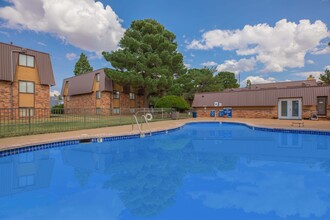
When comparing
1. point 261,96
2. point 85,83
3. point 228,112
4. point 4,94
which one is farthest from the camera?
point 85,83

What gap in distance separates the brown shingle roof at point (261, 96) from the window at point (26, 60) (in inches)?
683

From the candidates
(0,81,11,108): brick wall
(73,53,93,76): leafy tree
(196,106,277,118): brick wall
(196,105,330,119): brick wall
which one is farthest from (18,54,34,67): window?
(73,53,93,76): leafy tree

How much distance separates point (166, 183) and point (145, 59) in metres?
19.3

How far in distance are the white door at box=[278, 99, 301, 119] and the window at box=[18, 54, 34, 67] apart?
2336 cm

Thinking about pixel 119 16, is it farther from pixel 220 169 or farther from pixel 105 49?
pixel 220 169

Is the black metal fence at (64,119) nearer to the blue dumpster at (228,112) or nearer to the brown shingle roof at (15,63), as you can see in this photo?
the brown shingle roof at (15,63)

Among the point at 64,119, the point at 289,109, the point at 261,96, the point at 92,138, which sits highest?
the point at 261,96

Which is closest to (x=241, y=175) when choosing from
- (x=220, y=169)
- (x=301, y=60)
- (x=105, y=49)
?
(x=220, y=169)

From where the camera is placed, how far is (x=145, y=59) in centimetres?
2258

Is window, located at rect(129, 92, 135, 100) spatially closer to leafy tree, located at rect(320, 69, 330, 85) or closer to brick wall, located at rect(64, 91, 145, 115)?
brick wall, located at rect(64, 91, 145, 115)

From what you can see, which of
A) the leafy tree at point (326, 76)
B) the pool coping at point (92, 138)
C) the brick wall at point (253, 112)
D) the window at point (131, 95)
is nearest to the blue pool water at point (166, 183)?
the pool coping at point (92, 138)

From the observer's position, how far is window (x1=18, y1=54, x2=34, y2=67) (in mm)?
16867

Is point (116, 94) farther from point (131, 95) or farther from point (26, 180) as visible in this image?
point (26, 180)

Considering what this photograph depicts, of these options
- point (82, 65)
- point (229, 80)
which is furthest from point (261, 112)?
point (229, 80)
